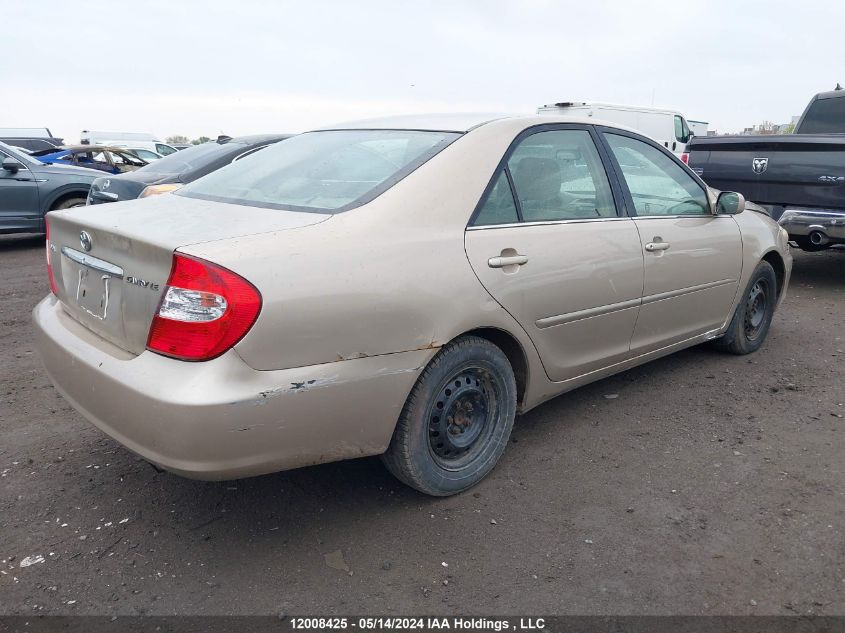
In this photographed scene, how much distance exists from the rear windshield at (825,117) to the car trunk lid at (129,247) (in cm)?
815

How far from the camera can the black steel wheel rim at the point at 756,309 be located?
4777 millimetres

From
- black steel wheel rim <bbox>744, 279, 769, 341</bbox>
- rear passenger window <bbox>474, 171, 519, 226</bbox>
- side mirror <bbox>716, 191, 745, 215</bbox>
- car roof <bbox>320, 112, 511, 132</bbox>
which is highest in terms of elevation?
car roof <bbox>320, 112, 511, 132</bbox>

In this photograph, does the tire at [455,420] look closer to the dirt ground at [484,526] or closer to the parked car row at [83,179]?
the dirt ground at [484,526]

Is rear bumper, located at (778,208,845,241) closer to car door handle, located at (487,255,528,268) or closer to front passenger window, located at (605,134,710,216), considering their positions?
front passenger window, located at (605,134,710,216)

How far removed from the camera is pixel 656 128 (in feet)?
62.6

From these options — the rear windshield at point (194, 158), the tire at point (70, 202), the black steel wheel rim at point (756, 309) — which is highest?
the rear windshield at point (194, 158)

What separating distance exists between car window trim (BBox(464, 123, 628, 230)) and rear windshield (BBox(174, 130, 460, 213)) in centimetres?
25

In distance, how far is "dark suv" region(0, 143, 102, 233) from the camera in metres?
9.17

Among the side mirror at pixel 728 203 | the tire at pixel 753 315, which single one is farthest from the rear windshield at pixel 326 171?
the tire at pixel 753 315

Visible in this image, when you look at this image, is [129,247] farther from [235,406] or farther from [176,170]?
[176,170]

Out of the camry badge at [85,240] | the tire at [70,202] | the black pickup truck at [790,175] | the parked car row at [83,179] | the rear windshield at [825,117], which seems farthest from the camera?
the tire at [70,202]

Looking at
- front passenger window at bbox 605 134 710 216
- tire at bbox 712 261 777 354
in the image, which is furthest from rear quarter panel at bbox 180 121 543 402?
tire at bbox 712 261 777 354

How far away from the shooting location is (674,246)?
150 inches

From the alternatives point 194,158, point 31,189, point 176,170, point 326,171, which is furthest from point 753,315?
point 31,189
